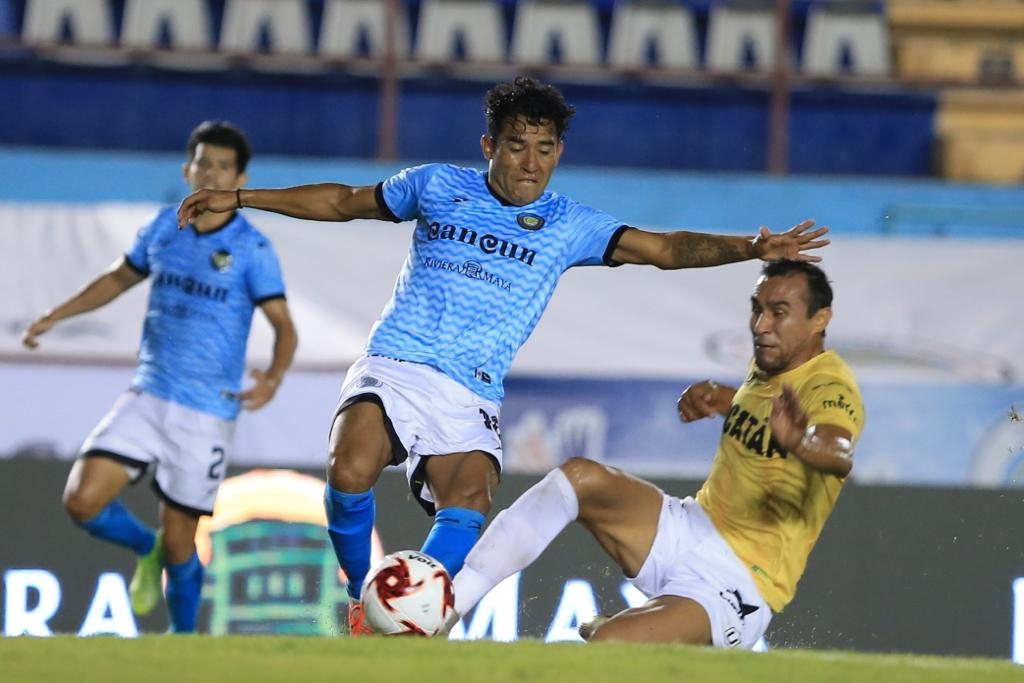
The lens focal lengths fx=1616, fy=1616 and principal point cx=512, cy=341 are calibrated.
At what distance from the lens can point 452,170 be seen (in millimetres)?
5316

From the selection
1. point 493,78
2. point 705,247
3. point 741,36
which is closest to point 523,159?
point 705,247

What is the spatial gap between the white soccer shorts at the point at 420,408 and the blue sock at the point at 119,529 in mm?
1846

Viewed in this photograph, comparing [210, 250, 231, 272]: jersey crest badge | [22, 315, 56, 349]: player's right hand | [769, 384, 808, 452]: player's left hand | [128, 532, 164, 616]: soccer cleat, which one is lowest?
[128, 532, 164, 616]: soccer cleat

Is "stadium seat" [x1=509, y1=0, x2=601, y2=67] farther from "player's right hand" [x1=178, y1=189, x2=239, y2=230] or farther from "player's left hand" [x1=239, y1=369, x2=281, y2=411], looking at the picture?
"player's right hand" [x1=178, y1=189, x2=239, y2=230]

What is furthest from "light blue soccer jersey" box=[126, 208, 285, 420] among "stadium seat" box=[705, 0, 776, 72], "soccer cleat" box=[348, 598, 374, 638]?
"stadium seat" box=[705, 0, 776, 72]

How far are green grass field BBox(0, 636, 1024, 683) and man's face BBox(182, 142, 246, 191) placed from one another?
2921 millimetres

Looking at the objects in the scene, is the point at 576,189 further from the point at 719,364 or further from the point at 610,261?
the point at 610,261

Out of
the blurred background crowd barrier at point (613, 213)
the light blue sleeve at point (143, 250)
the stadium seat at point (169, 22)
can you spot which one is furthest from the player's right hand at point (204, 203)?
the stadium seat at point (169, 22)

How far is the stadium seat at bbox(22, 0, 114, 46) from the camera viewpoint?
1270cm

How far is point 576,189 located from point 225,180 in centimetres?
502

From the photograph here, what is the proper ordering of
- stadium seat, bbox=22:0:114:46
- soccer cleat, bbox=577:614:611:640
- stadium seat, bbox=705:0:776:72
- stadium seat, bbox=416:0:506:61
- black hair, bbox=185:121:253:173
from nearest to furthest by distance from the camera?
soccer cleat, bbox=577:614:611:640 → black hair, bbox=185:121:253:173 → stadium seat, bbox=22:0:114:46 → stadium seat, bbox=416:0:506:61 → stadium seat, bbox=705:0:776:72

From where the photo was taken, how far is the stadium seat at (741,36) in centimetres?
1295

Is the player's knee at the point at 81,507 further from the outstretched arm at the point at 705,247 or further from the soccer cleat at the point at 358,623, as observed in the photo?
the outstretched arm at the point at 705,247

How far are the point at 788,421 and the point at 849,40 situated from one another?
9033 mm
